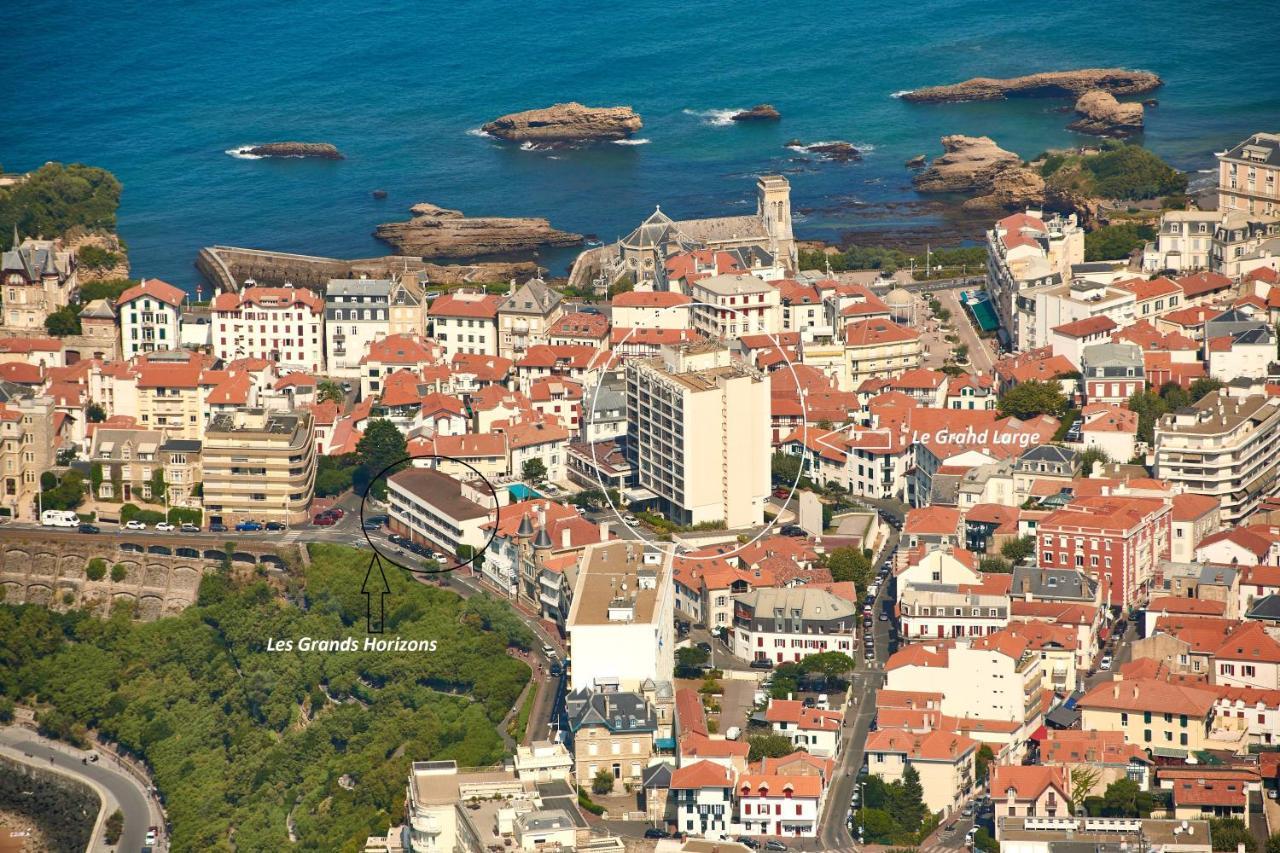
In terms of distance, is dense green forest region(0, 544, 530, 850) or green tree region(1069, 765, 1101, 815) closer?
green tree region(1069, 765, 1101, 815)

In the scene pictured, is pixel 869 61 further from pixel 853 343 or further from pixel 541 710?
pixel 541 710

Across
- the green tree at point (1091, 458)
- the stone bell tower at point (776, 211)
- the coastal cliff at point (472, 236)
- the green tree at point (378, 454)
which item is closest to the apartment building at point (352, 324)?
the green tree at point (378, 454)

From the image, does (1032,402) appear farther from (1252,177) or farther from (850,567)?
(1252,177)

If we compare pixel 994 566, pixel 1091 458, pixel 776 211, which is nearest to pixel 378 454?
pixel 994 566

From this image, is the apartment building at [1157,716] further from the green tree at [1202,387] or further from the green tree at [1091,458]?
the green tree at [1202,387]

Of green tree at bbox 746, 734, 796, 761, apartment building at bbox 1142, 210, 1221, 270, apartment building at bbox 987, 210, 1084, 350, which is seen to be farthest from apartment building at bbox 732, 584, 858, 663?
apartment building at bbox 1142, 210, 1221, 270

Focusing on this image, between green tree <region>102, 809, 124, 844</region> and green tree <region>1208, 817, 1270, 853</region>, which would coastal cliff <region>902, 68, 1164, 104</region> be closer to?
green tree <region>102, 809, 124, 844</region>
